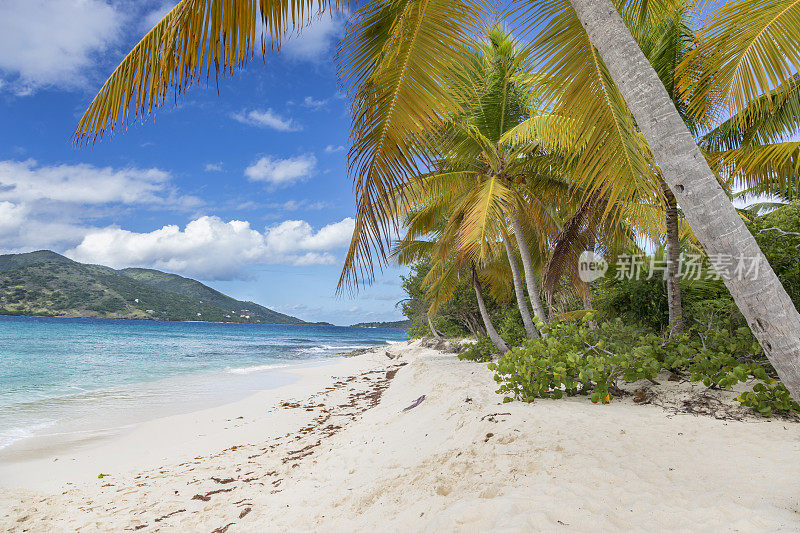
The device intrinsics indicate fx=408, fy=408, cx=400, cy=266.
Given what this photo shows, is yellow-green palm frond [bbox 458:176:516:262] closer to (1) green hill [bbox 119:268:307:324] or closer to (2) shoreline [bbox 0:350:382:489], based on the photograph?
(2) shoreline [bbox 0:350:382:489]

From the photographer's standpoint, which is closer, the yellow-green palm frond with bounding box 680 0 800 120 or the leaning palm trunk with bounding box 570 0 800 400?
the leaning palm trunk with bounding box 570 0 800 400

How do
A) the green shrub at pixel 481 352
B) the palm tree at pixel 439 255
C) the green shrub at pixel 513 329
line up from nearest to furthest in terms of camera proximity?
1. the palm tree at pixel 439 255
2. the green shrub at pixel 513 329
3. the green shrub at pixel 481 352

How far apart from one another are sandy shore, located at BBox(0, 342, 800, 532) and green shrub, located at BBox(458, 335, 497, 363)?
6.11 m

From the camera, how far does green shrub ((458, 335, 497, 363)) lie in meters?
13.3

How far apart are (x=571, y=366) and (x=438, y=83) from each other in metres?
3.83

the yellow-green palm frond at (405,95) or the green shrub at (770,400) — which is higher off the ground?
the yellow-green palm frond at (405,95)

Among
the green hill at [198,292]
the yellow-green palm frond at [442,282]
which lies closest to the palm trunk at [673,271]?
the yellow-green palm frond at [442,282]

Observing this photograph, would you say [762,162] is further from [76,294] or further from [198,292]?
[198,292]

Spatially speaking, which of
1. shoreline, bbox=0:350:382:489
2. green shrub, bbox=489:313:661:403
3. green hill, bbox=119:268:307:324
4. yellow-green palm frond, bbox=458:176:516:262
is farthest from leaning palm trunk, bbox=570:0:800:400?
green hill, bbox=119:268:307:324

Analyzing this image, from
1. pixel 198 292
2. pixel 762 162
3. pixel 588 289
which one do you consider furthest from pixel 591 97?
pixel 198 292

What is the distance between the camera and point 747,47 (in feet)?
14.3

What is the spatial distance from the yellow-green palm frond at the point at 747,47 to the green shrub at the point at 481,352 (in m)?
9.59

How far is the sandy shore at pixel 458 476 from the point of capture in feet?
8.80

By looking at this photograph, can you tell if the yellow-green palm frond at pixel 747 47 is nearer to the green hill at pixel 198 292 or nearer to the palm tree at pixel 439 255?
the palm tree at pixel 439 255
